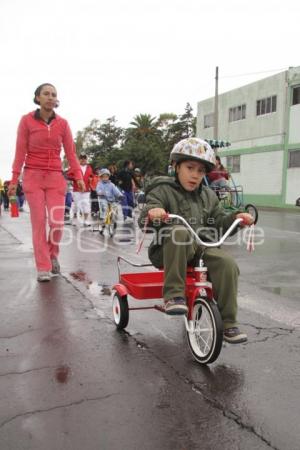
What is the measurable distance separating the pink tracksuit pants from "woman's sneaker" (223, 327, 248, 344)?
3169mm

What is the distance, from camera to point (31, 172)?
5969 mm

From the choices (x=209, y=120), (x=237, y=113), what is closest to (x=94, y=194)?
(x=237, y=113)

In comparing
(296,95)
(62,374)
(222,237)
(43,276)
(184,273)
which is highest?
(296,95)

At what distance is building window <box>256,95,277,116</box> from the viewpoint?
28705 mm

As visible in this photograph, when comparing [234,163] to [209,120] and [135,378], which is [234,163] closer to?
[209,120]

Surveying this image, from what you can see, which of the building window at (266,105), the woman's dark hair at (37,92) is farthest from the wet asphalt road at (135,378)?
the building window at (266,105)

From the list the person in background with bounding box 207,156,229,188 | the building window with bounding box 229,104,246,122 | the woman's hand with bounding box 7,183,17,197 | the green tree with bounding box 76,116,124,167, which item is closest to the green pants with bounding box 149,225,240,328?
the woman's hand with bounding box 7,183,17,197

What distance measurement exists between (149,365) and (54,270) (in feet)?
11.2

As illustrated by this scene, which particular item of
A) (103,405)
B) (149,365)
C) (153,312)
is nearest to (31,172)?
(153,312)

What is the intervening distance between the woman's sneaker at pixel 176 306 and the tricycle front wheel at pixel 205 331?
12cm

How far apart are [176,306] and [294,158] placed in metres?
25.5

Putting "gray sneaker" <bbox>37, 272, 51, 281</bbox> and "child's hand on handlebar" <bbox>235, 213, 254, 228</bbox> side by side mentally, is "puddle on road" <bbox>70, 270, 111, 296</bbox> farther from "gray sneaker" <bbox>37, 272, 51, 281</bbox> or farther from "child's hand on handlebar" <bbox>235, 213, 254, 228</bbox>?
"child's hand on handlebar" <bbox>235, 213, 254, 228</bbox>

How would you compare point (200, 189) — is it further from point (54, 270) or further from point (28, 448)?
point (54, 270)

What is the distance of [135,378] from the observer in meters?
3.10
